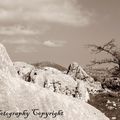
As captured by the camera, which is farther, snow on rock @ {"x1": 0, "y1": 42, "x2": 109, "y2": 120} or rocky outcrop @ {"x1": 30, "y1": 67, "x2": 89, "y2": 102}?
rocky outcrop @ {"x1": 30, "y1": 67, "x2": 89, "y2": 102}

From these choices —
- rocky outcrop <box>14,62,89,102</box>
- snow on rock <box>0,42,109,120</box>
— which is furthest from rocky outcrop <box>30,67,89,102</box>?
snow on rock <box>0,42,109,120</box>

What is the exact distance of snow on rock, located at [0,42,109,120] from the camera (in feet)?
27.8

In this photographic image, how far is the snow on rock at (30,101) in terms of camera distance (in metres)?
8.46

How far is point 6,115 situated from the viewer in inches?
331

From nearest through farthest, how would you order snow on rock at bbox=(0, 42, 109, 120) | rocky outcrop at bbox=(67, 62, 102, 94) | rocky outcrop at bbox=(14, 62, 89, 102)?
snow on rock at bbox=(0, 42, 109, 120) → rocky outcrop at bbox=(14, 62, 89, 102) → rocky outcrop at bbox=(67, 62, 102, 94)

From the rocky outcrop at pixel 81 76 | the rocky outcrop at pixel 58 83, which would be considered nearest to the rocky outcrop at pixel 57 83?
the rocky outcrop at pixel 58 83

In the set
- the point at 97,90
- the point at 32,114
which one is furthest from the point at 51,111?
the point at 97,90

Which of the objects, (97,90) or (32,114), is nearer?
(32,114)

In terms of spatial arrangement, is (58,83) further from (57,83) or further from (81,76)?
(81,76)

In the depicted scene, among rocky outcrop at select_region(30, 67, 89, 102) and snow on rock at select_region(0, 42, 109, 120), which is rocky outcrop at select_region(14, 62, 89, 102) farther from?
snow on rock at select_region(0, 42, 109, 120)

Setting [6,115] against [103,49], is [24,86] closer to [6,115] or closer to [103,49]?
[6,115]

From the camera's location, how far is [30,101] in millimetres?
8719

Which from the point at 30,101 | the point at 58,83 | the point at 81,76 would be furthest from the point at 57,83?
the point at 30,101

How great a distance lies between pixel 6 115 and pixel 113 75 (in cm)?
1848
